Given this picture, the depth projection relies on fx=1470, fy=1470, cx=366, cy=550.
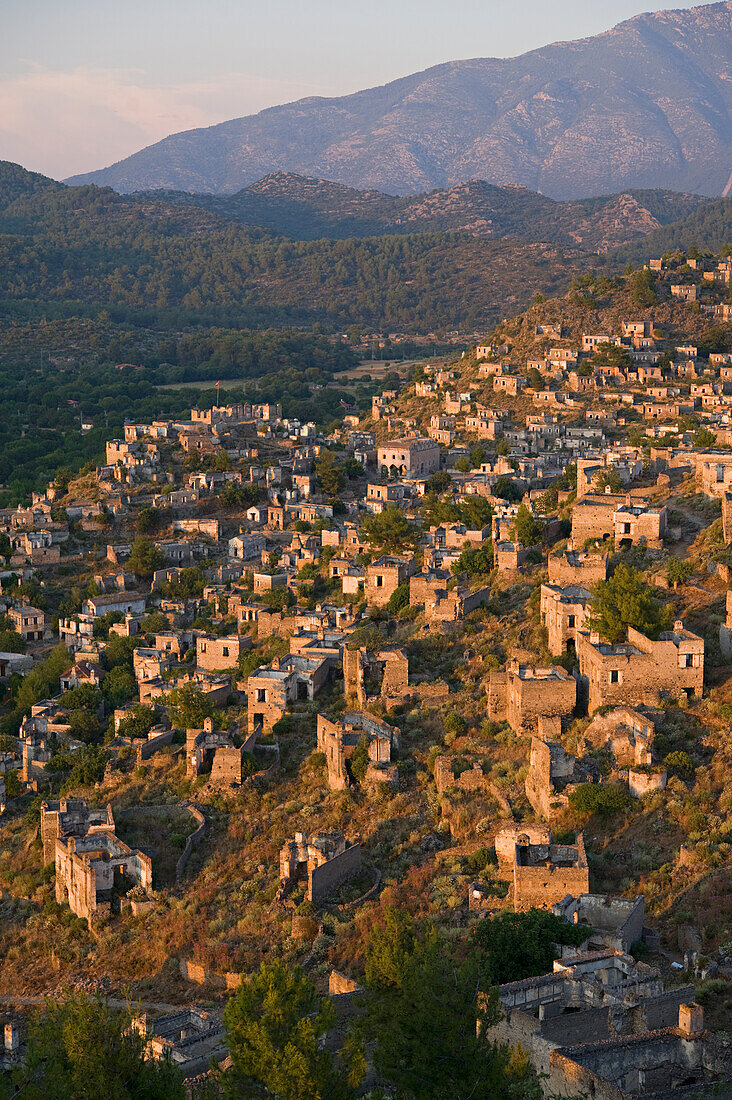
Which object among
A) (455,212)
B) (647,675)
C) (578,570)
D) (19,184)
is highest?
(19,184)

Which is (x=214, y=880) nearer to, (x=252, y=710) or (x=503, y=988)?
(x=252, y=710)

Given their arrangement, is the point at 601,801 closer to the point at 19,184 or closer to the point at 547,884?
the point at 547,884

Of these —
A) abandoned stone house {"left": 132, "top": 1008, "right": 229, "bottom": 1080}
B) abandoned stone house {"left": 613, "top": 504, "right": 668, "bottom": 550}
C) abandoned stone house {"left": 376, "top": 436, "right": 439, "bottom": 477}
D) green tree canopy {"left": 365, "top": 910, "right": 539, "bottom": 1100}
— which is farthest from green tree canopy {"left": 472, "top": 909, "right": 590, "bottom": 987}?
abandoned stone house {"left": 376, "top": 436, "right": 439, "bottom": 477}

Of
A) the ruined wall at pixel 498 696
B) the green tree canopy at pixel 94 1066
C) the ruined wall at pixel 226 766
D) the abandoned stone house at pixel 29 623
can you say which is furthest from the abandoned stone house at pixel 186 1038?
the abandoned stone house at pixel 29 623

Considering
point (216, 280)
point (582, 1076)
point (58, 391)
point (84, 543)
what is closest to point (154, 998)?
point (582, 1076)

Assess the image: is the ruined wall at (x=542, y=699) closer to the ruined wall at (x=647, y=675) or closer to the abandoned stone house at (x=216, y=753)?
the ruined wall at (x=647, y=675)

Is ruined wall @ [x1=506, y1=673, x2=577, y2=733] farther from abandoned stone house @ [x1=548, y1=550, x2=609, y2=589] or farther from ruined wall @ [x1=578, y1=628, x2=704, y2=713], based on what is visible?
abandoned stone house @ [x1=548, y1=550, x2=609, y2=589]

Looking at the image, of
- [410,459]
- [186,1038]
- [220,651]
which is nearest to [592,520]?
[220,651]
